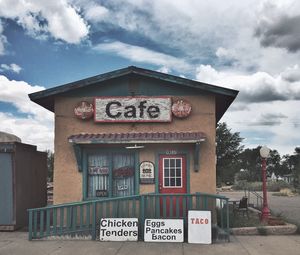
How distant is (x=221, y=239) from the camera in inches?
372

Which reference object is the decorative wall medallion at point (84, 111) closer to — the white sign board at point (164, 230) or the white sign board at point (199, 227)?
the white sign board at point (164, 230)

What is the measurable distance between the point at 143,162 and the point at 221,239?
3.27 m

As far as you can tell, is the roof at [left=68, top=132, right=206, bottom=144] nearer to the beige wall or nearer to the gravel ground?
the beige wall

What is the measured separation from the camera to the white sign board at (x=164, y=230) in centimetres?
931

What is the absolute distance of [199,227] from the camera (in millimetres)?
9297

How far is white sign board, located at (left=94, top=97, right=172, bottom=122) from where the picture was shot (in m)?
11.4

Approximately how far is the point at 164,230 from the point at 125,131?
3.45 m

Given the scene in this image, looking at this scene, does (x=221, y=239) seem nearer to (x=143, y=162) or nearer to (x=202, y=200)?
(x=202, y=200)

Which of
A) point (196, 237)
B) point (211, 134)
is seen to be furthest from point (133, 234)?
point (211, 134)

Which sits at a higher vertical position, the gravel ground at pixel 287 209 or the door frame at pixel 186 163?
the door frame at pixel 186 163

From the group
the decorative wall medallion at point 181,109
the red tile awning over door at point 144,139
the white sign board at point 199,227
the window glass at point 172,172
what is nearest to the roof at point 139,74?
the decorative wall medallion at point 181,109

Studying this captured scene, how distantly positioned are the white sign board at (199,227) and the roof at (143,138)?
7.20ft

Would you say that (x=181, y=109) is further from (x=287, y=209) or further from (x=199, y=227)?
(x=287, y=209)

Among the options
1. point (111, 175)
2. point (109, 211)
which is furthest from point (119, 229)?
point (111, 175)
